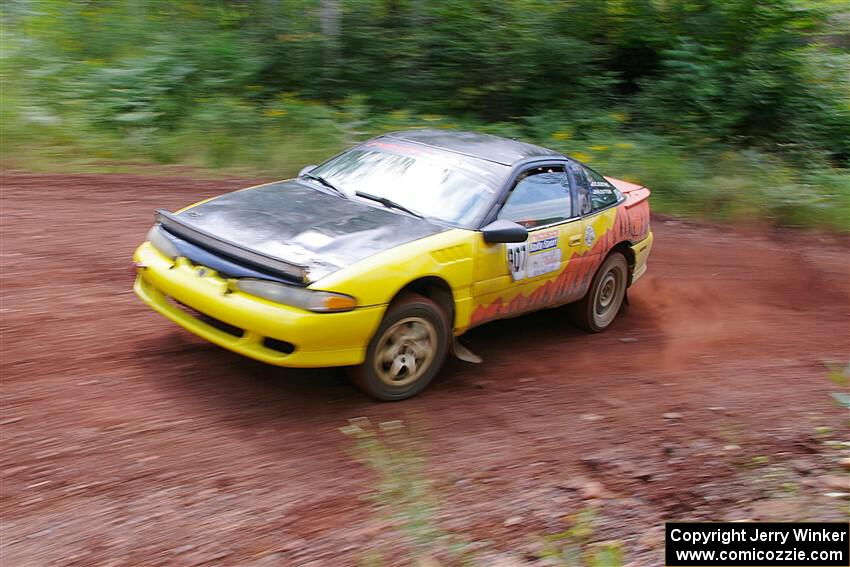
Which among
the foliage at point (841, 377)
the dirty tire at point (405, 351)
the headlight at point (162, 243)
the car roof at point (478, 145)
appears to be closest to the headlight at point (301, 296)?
the dirty tire at point (405, 351)

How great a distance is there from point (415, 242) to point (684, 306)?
417 cm

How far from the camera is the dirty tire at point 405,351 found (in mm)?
4902

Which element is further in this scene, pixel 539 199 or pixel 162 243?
pixel 539 199

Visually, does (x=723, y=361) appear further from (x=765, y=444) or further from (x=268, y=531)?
(x=268, y=531)

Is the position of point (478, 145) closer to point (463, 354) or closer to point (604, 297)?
point (463, 354)

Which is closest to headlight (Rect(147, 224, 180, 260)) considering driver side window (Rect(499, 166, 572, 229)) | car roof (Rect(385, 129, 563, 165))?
car roof (Rect(385, 129, 563, 165))

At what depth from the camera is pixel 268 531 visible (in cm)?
375

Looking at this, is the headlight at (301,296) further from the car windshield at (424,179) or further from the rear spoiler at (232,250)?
the car windshield at (424,179)

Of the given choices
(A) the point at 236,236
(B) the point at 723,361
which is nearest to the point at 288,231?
(A) the point at 236,236

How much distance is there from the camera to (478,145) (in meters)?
6.32

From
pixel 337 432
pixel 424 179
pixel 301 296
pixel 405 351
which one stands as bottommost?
pixel 337 432

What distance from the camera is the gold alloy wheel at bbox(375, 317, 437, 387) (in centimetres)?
496

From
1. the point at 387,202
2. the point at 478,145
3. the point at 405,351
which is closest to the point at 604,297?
the point at 478,145

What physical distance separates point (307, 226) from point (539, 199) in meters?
1.86
